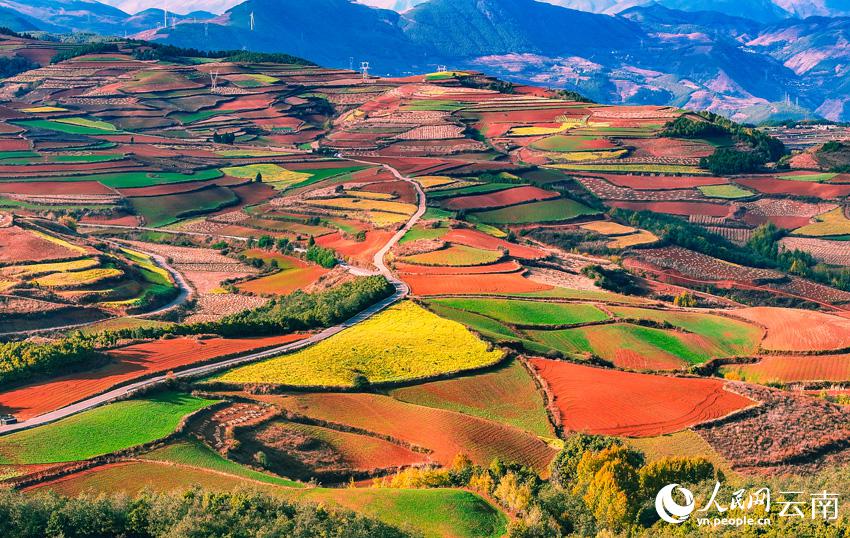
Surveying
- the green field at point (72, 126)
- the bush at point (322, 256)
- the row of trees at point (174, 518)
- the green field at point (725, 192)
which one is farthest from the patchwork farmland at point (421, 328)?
the green field at point (72, 126)

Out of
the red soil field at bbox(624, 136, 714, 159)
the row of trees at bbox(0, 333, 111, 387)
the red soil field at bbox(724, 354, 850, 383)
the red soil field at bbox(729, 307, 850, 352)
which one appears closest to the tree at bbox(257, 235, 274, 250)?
the red soil field at bbox(729, 307, 850, 352)

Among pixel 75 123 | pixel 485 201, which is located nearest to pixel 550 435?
pixel 485 201

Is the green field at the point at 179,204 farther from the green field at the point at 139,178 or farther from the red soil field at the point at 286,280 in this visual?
the red soil field at the point at 286,280

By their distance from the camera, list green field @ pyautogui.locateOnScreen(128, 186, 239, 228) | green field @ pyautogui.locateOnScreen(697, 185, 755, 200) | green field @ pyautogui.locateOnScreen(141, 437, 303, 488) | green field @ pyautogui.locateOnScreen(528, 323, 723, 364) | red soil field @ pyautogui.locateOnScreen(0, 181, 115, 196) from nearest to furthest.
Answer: green field @ pyautogui.locateOnScreen(141, 437, 303, 488)
green field @ pyautogui.locateOnScreen(528, 323, 723, 364)
green field @ pyautogui.locateOnScreen(128, 186, 239, 228)
red soil field @ pyautogui.locateOnScreen(0, 181, 115, 196)
green field @ pyautogui.locateOnScreen(697, 185, 755, 200)

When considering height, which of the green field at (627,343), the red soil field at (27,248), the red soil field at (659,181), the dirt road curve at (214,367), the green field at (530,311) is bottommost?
the green field at (627,343)

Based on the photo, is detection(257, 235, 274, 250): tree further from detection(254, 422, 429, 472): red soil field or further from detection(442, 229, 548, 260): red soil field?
detection(254, 422, 429, 472): red soil field

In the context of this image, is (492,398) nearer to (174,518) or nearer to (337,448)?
(337,448)

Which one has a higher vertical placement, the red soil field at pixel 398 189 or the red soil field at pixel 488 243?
the red soil field at pixel 398 189
